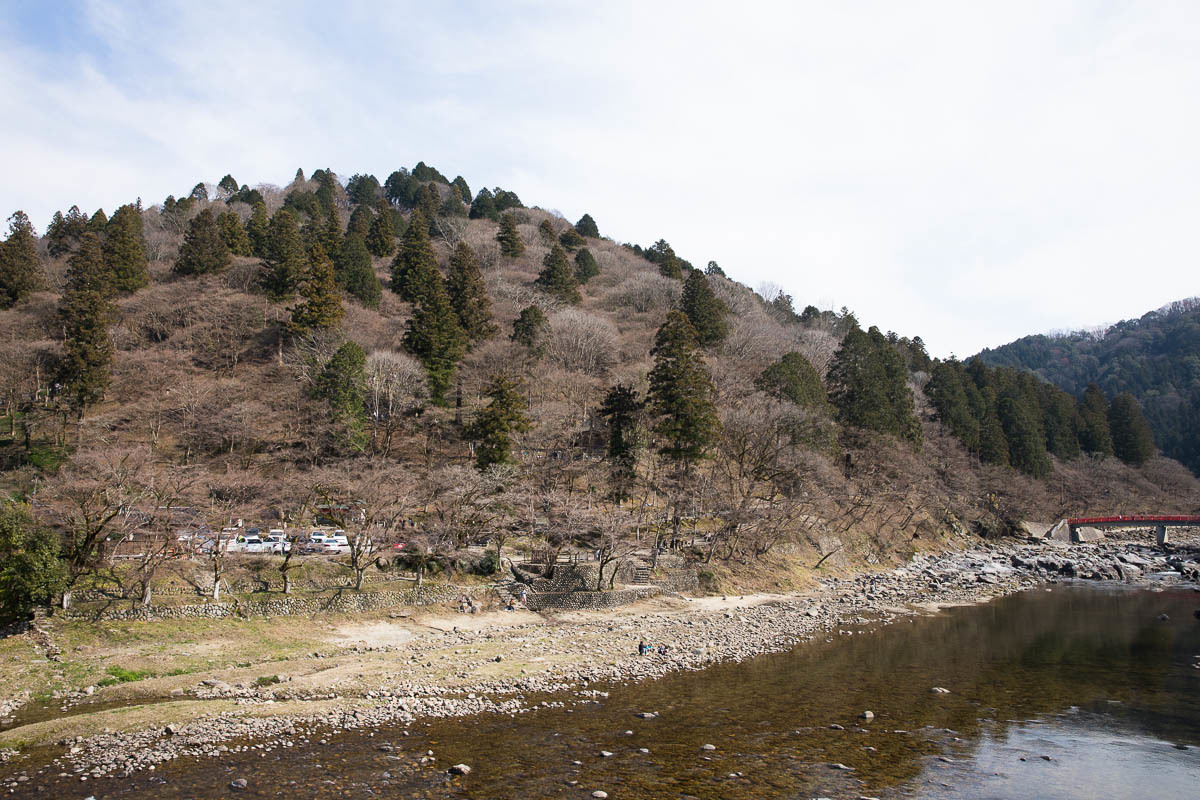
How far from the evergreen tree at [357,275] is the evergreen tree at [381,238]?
1446cm

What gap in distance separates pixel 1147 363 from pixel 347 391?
127 m

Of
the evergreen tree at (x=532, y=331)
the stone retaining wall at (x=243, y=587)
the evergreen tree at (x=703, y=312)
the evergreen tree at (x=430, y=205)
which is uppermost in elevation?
the evergreen tree at (x=430, y=205)

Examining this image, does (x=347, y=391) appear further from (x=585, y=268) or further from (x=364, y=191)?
(x=364, y=191)

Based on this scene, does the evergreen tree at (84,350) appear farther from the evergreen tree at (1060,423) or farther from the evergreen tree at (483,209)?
the evergreen tree at (1060,423)

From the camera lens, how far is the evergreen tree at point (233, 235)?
175 feet

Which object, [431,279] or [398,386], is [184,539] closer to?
[398,386]

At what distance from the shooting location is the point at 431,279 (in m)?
46.9

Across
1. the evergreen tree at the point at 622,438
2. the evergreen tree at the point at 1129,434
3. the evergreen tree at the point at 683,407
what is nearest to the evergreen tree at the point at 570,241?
the evergreen tree at the point at 622,438

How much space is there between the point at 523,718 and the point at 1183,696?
19.1 meters

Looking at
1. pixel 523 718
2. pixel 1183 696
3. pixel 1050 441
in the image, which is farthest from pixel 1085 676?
pixel 1050 441

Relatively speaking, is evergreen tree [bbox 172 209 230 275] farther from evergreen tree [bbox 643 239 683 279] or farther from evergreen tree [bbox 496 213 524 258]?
evergreen tree [bbox 643 239 683 279]

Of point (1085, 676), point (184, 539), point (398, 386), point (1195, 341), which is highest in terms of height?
point (1195, 341)

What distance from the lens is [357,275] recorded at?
5059 cm

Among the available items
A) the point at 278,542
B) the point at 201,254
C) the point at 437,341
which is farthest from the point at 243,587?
the point at 201,254
